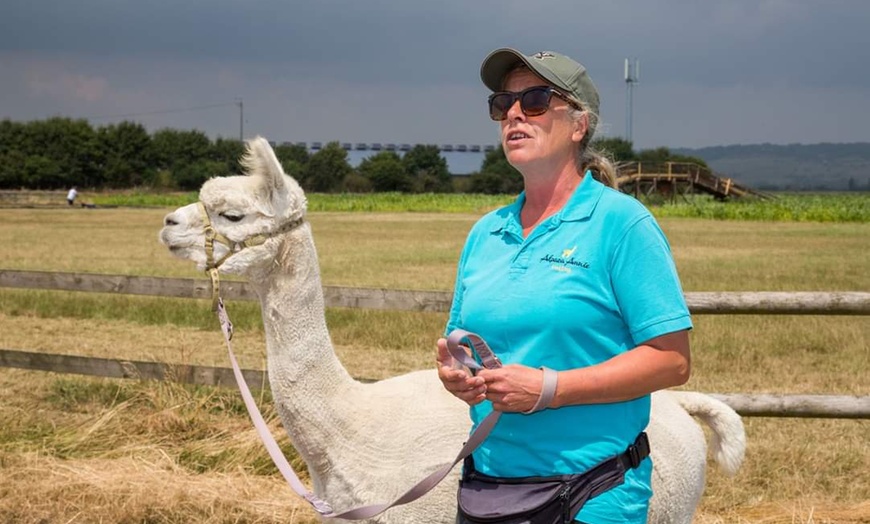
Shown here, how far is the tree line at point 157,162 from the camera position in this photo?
102125mm

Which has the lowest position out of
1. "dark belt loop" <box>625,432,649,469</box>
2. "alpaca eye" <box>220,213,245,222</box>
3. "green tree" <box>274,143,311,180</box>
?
"dark belt loop" <box>625,432,649,469</box>

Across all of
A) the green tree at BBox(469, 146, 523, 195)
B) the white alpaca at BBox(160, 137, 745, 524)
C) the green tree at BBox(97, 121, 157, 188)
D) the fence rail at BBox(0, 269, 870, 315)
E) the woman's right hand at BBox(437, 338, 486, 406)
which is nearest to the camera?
the woman's right hand at BBox(437, 338, 486, 406)

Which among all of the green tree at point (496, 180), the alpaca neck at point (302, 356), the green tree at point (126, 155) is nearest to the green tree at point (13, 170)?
the green tree at point (126, 155)

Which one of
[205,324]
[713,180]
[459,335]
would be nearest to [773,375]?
[205,324]

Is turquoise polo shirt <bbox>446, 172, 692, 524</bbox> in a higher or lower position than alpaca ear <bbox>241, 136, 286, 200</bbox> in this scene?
lower

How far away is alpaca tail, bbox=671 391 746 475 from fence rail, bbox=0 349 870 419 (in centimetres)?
246

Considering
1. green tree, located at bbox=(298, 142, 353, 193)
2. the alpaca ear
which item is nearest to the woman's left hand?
the alpaca ear

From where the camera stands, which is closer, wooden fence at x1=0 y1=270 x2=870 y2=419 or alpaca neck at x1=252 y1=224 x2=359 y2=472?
alpaca neck at x1=252 y1=224 x2=359 y2=472

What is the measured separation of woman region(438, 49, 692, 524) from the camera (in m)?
2.31

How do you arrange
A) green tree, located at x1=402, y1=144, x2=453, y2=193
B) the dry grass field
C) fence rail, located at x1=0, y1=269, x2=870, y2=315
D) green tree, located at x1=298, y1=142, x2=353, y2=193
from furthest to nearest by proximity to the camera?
green tree, located at x1=402, y1=144, x2=453, y2=193 → green tree, located at x1=298, y1=142, x2=353, y2=193 → fence rail, located at x1=0, y1=269, x2=870, y2=315 → the dry grass field

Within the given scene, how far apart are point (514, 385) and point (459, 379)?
0.68ft

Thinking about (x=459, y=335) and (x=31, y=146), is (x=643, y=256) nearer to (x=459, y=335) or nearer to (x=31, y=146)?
(x=459, y=335)

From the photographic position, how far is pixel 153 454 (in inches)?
249

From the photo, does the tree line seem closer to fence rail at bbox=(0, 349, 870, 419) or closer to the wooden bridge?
the wooden bridge
